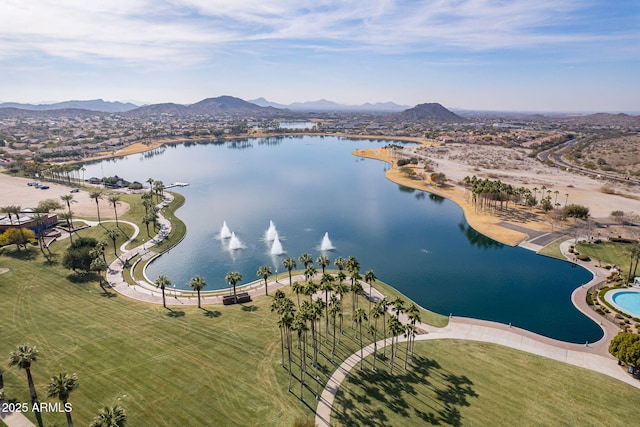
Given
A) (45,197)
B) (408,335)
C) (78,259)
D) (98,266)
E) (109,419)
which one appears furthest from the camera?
(45,197)

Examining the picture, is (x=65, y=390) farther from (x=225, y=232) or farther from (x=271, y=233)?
(x=225, y=232)

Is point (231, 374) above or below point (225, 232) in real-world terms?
below

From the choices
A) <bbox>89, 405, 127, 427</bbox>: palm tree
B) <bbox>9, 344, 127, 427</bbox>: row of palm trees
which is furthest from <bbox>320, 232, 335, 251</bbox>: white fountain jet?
<bbox>89, 405, 127, 427</bbox>: palm tree

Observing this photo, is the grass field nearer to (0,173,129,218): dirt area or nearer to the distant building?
the distant building

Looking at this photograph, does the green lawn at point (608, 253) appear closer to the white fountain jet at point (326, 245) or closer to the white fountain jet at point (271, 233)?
the white fountain jet at point (326, 245)

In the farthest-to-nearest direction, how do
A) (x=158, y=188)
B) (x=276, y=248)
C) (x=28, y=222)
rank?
(x=158, y=188)
(x=276, y=248)
(x=28, y=222)

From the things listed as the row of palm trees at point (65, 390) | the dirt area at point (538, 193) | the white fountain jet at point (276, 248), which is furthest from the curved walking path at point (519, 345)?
the dirt area at point (538, 193)

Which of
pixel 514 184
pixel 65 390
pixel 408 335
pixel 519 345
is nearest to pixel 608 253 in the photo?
pixel 519 345
